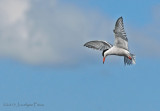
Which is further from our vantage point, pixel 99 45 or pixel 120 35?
pixel 99 45

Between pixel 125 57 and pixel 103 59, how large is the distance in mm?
1474

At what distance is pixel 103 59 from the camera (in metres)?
43.7

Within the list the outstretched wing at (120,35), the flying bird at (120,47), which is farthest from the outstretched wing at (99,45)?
the outstretched wing at (120,35)

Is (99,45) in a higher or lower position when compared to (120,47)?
higher

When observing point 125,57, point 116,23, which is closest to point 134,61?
point 125,57

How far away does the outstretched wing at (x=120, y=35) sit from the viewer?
136 feet

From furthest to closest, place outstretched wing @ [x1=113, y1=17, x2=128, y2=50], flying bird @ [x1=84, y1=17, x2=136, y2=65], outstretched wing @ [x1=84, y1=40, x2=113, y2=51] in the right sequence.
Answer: outstretched wing @ [x1=84, y1=40, x2=113, y2=51]
flying bird @ [x1=84, y1=17, x2=136, y2=65]
outstretched wing @ [x1=113, y1=17, x2=128, y2=50]

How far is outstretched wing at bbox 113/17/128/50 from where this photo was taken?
41.4 m

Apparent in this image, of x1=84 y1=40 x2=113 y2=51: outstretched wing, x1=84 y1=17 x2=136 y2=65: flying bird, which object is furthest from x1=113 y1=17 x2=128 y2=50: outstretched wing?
x1=84 y1=40 x2=113 y2=51: outstretched wing

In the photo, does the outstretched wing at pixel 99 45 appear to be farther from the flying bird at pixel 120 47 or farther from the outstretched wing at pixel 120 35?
the outstretched wing at pixel 120 35

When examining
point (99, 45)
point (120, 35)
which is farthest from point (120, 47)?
point (99, 45)

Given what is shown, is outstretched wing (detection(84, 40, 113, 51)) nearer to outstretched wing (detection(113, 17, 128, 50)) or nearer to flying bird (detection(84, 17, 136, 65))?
flying bird (detection(84, 17, 136, 65))

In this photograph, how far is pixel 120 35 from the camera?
42156mm

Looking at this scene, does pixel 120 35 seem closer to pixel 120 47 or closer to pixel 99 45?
pixel 120 47
